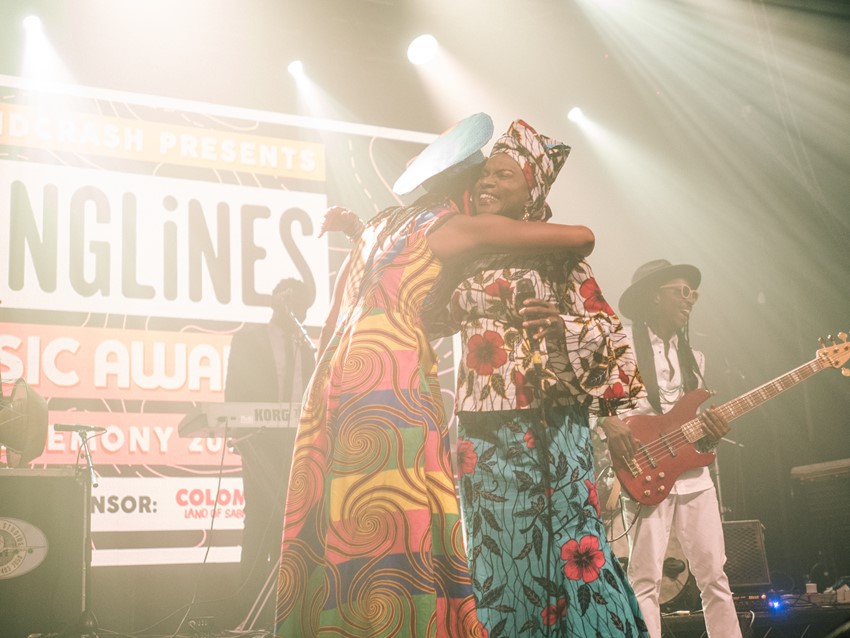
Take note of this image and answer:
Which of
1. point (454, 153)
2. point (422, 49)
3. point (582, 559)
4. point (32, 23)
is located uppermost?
point (422, 49)

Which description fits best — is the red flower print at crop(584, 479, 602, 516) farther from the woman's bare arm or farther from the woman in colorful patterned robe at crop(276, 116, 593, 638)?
the woman's bare arm

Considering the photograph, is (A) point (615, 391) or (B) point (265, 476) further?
(B) point (265, 476)

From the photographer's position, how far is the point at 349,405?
2117 mm

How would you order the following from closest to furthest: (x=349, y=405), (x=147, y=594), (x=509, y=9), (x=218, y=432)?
(x=349, y=405) → (x=218, y=432) → (x=147, y=594) → (x=509, y=9)

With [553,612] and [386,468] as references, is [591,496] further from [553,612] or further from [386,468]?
[386,468]

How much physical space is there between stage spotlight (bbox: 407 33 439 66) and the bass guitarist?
3576mm

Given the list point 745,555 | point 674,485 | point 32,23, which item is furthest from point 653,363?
point 32,23

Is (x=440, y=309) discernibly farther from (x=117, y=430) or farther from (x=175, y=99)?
(x=175, y=99)

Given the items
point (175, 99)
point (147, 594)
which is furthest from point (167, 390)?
point (175, 99)

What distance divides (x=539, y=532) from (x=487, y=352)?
0.50 meters

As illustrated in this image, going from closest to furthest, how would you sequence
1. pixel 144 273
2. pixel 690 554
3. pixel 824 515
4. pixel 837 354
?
pixel 690 554
pixel 837 354
pixel 144 273
pixel 824 515

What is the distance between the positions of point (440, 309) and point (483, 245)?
1.01 ft

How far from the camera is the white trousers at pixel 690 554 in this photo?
4074mm

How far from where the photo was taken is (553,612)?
228 cm
